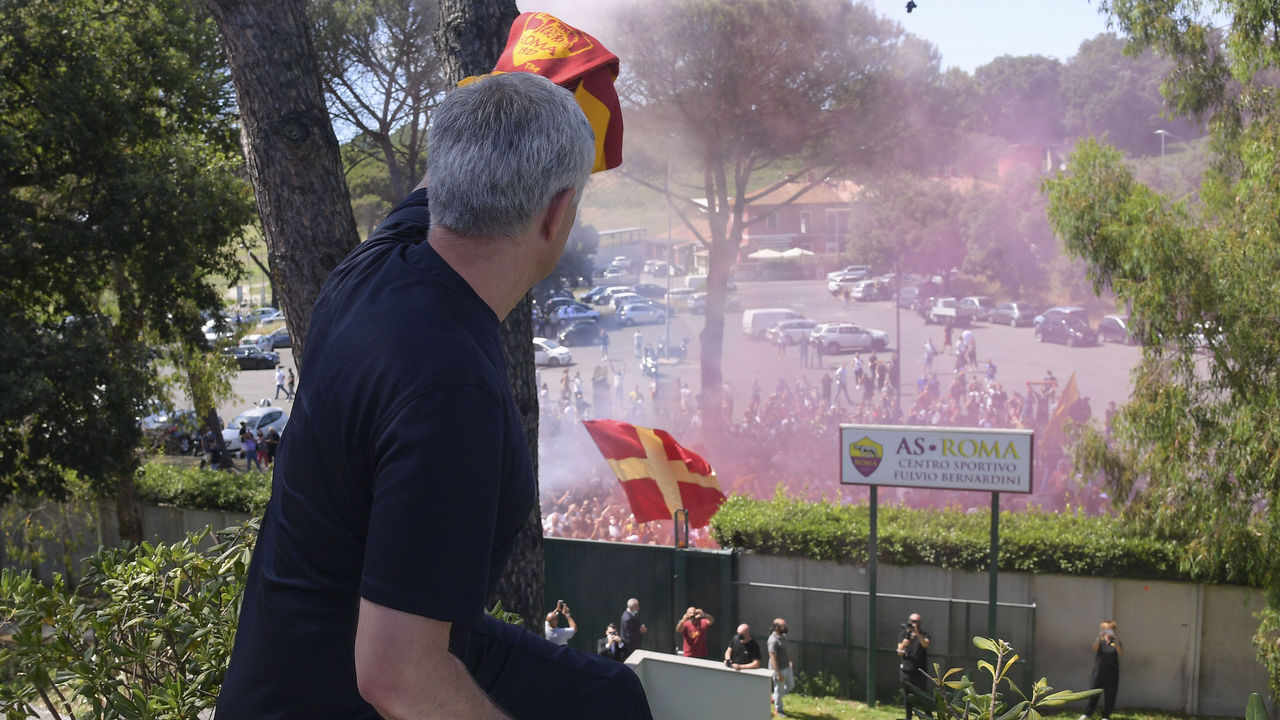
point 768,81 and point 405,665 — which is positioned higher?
point 768,81

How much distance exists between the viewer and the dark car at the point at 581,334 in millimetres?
30438

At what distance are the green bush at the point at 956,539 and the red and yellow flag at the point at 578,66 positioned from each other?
31.2 feet

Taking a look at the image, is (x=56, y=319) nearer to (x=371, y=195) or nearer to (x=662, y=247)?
(x=371, y=195)

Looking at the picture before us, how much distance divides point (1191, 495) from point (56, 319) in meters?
12.2

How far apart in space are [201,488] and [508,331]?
1087 cm

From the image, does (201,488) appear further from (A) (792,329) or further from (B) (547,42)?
(A) (792,329)

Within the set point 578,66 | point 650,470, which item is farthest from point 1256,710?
point 650,470

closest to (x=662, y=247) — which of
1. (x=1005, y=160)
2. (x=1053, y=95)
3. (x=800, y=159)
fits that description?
(x=800, y=159)

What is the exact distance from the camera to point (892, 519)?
11164 millimetres

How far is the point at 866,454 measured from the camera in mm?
10227

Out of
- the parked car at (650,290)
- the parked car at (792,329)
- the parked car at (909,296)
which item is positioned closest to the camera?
the parked car at (792,329)

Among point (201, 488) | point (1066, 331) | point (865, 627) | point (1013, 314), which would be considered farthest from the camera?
point (1013, 314)

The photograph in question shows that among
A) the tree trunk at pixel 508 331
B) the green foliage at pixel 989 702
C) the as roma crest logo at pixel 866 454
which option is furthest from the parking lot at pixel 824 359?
the green foliage at pixel 989 702

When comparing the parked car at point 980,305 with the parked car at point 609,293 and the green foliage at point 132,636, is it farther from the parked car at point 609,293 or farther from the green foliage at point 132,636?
the green foliage at point 132,636
